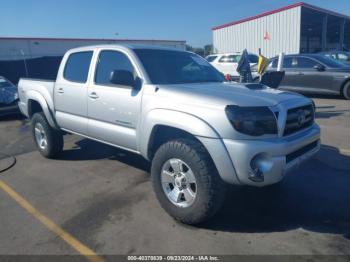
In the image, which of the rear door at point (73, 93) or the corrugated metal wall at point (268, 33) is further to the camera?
the corrugated metal wall at point (268, 33)

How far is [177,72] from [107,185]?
184cm

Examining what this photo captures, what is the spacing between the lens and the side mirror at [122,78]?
384 cm

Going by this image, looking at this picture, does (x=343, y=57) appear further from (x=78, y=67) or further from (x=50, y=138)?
(x=50, y=138)

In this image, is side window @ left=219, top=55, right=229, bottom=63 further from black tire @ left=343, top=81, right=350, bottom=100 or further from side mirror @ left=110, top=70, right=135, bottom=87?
side mirror @ left=110, top=70, right=135, bottom=87

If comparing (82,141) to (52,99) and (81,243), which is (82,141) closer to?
(52,99)

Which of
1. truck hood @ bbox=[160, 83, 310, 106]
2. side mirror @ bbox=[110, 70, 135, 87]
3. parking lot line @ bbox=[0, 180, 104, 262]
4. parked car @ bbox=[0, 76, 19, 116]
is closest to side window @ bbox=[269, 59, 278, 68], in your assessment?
parked car @ bbox=[0, 76, 19, 116]

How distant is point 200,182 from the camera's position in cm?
328

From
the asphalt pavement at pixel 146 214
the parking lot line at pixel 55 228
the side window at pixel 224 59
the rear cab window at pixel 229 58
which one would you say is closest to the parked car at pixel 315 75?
the rear cab window at pixel 229 58

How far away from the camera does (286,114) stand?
3.36 meters

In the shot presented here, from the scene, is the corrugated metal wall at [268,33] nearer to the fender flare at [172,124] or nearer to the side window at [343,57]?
the side window at [343,57]

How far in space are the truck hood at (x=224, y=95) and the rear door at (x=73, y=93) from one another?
1620mm

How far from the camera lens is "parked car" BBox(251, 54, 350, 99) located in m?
11.3

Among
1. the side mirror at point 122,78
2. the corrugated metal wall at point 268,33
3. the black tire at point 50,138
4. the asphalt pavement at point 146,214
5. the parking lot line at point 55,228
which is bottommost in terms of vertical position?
the asphalt pavement at point 146,214

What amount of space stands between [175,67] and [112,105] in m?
0.97
